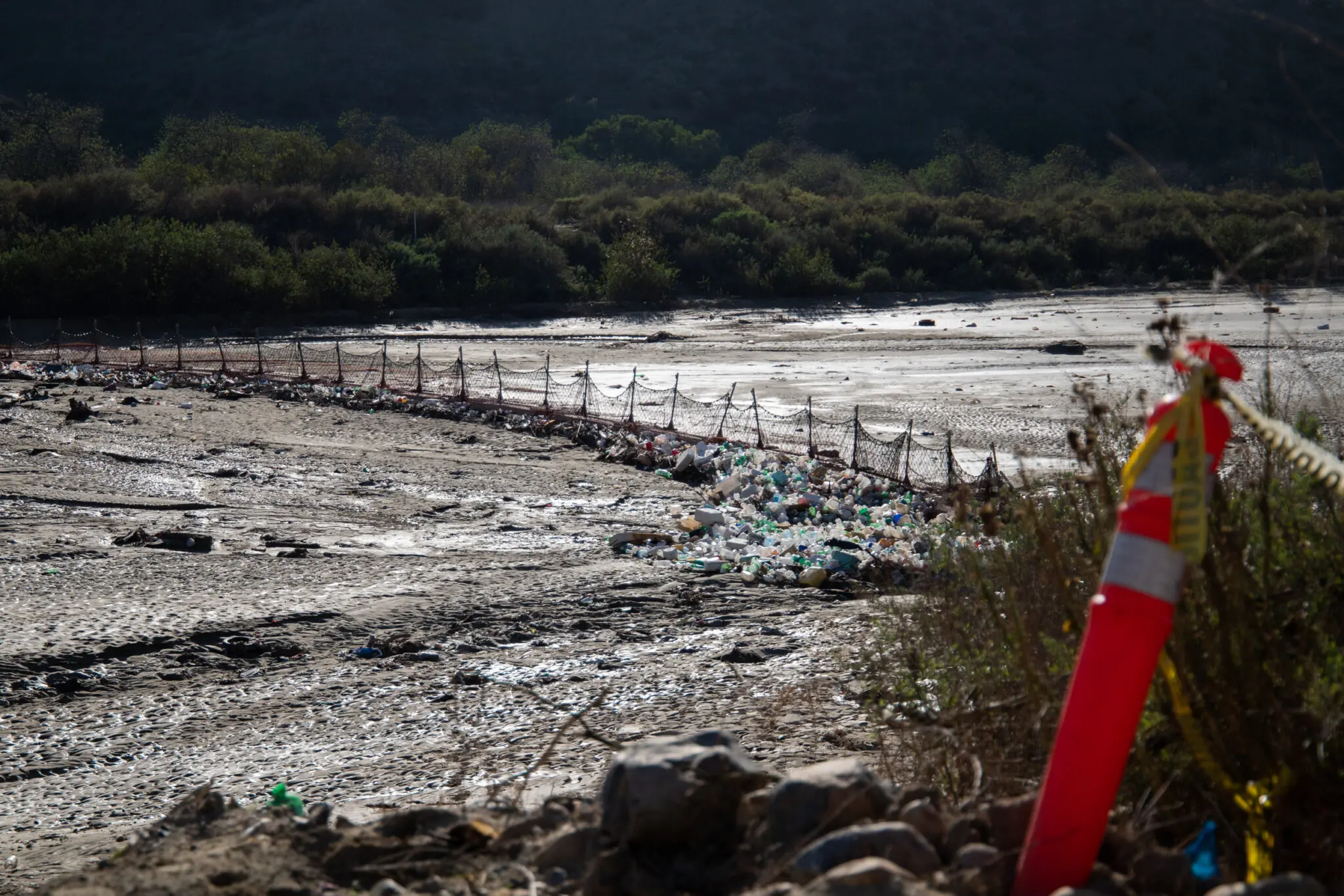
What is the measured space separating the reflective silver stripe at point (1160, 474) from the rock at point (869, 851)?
3.24 ft

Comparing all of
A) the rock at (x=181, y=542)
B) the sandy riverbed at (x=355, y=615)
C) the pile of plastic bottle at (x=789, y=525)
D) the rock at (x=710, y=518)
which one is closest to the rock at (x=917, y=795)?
the sandy riverbed at (x=355, y=615)

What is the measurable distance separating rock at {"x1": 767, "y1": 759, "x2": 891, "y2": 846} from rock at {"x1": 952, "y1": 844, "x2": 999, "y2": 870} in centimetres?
31

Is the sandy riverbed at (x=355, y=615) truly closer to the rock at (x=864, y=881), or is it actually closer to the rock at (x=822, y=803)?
the rock at (x=822, y=803)

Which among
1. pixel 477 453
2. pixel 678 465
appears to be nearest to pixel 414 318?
→ pixel 477 453

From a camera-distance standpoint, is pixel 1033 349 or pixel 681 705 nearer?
pixel 681 705

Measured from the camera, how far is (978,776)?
132 inches

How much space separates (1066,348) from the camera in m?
24.1

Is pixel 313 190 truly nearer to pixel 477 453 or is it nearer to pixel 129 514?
pixel 477 453

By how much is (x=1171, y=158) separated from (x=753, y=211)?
4134 centimetres

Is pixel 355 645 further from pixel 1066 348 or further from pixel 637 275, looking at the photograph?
pixel 637 275

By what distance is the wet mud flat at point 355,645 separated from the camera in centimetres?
604

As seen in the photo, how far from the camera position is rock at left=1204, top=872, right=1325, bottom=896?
249cm

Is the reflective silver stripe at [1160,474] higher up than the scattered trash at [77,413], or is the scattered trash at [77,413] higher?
the reflective silver stripe at [1160,474]

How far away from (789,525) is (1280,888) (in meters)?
9.16
